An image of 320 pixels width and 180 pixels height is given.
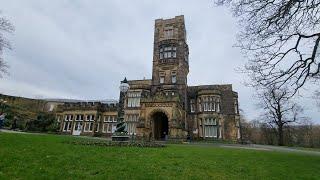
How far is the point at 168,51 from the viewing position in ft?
145

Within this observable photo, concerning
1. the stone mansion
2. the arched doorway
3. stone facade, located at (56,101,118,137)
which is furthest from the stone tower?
stone facade, located at (56,101,118,137)

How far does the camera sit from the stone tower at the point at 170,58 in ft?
139

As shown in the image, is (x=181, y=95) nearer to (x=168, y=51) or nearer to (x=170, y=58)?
(x=170, y=58)

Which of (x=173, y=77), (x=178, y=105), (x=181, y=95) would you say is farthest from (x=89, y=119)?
(x=178, y=105)

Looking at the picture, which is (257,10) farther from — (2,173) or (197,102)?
(197,102)

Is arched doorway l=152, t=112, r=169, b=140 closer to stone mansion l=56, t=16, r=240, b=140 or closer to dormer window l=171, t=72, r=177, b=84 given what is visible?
stone mansion l=56, t=16, r=240, b=140

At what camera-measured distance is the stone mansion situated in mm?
41688

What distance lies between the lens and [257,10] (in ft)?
38.6

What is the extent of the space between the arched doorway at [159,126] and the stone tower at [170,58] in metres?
4.44

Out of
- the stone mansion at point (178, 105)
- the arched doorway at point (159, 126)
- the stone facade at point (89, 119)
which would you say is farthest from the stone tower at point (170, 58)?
the stone facade at point (89, 119)

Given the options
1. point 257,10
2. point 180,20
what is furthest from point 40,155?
point 180,20

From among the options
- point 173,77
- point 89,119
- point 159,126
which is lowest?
point 159,126

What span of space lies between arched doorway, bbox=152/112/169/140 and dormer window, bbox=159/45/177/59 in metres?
10.3

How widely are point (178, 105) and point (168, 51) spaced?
1127 cm
